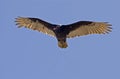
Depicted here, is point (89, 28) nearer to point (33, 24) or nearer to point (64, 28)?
point (64, 28)

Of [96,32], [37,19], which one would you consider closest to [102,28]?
[96,32]

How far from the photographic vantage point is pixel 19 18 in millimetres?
30766

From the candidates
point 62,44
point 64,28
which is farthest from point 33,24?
point 62,44

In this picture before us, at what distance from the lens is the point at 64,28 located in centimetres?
2988

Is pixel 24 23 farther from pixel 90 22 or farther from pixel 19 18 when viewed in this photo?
pixel 90 22

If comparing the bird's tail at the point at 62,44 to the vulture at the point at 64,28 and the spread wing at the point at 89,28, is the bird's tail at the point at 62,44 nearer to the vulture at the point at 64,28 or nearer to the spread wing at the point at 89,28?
the vulture at the point at 64,28

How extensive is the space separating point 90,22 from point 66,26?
1.07m

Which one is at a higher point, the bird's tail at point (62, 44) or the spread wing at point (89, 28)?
the spread wing at point (89, 28)

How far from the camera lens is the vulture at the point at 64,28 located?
29.8 m

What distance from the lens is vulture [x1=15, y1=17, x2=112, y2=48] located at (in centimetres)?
2977

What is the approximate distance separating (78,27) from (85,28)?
0.31 metres

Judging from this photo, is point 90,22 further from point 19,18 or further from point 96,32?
point 19,18

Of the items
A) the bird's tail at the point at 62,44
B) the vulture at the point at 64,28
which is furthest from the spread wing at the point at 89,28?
the bird's tail at the point at 62,44

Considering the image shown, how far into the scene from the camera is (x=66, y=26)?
2995 cm
